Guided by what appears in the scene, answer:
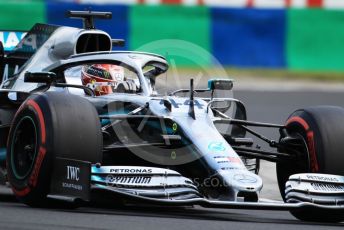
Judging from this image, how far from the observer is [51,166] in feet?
29.4

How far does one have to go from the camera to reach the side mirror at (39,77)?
1023 cm

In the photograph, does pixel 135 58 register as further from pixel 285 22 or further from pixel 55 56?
pixel 285 22

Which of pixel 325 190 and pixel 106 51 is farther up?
pixel 106 51

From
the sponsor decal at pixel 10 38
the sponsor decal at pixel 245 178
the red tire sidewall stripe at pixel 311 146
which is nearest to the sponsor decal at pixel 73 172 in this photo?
the sponsor decal at pixel 245 178

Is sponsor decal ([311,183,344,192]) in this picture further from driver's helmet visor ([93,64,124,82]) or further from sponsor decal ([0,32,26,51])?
sponsor decal ([0,32,26,51])

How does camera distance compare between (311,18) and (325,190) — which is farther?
(311,18)

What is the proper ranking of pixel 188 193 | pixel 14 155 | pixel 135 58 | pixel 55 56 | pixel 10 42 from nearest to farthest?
1. pixel 188 193
2. pixel 14 155
3. pixel 135 58
4. pixel 55 56
5. pixel 10 42

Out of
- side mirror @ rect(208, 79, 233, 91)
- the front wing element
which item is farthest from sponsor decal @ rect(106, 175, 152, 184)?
side mirror @ rect(208, 79, 233, 91)

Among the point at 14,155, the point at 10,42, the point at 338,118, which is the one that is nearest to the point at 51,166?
the point at 14,155

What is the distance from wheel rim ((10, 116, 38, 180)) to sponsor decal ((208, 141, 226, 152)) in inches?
61.3

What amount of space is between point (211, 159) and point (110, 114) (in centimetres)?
143

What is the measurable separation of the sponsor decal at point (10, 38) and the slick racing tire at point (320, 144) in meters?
4.22

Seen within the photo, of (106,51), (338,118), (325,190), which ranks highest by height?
(106,51)

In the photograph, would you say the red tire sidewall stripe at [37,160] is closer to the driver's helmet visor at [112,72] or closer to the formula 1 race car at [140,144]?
the formula 1 race car at [140,144]
